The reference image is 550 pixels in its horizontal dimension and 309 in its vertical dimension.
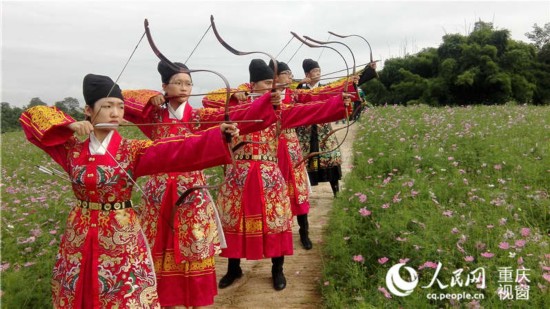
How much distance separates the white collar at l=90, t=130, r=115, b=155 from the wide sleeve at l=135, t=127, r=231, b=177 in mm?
233

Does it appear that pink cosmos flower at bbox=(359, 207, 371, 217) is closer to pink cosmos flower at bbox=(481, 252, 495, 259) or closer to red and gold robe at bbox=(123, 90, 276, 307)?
pink cosmos flower at bbox=(481, 252, 495, 259)

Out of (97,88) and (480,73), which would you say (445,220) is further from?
(480,73)

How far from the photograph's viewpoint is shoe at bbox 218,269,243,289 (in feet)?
13.6

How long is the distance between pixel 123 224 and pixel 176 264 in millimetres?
869

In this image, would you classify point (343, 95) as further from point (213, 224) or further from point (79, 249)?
point (79, 249)

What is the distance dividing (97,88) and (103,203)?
0.64m

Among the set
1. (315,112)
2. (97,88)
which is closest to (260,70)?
(315,112)

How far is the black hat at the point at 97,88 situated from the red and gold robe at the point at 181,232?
0.78 meters

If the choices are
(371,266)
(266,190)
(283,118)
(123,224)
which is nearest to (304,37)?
(283,118)

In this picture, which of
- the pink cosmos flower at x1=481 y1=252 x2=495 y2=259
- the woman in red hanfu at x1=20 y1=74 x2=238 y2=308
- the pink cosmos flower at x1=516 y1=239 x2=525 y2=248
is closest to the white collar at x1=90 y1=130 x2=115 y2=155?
the woman in red hanfu at x1=20 y1=74 x2=238 y2=308

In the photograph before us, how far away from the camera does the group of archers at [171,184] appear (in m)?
2.35

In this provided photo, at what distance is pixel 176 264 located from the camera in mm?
3178

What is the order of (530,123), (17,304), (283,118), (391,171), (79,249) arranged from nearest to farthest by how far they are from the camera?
(79,249) < (17,304) < (283,118) < (391,171) < (530,123)

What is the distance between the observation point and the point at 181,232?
10.3ft
